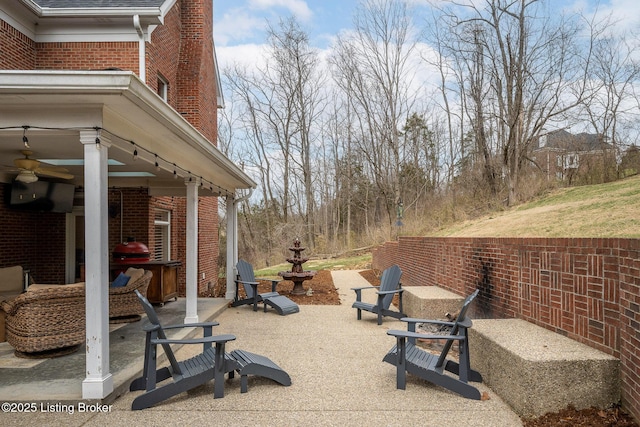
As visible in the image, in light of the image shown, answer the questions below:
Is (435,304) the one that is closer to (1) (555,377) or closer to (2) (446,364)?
(2) (446,364)

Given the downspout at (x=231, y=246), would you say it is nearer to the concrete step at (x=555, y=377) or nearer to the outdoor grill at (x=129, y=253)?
the outdoor grill at (x=129, y=253)

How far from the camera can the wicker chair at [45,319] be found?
5.14 m

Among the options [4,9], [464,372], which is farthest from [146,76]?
[464,372]

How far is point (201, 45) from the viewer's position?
12.5 metres

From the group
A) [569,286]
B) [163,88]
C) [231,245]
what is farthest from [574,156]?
[163,88]

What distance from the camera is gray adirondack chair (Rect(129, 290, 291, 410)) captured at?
13.5ft

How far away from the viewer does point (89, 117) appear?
4.23 metres

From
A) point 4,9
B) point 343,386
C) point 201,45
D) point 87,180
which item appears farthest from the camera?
point 201,45

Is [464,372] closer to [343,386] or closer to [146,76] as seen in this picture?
[343,386]

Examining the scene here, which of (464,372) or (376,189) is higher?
(376,189)

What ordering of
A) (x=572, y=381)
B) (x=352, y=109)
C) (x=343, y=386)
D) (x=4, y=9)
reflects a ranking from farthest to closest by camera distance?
(x=352, y=109) → (x=4, y=9) → (x=343, y=386) → (x=572, y=381)

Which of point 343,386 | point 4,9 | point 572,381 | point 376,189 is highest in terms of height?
point 4,9

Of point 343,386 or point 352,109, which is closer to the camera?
point 343,386

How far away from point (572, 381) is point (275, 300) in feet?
21.1
